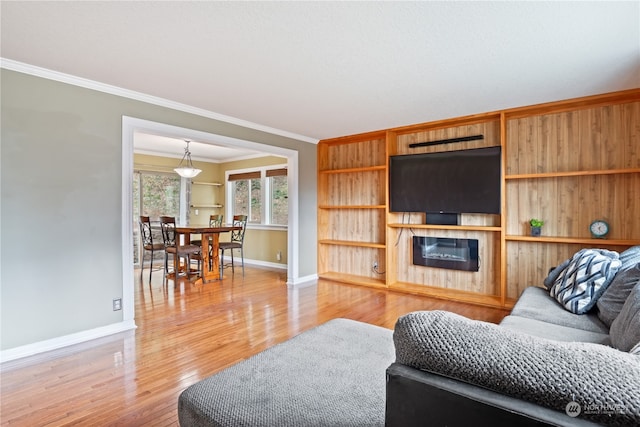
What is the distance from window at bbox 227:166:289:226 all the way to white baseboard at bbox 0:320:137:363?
3663 millimetres

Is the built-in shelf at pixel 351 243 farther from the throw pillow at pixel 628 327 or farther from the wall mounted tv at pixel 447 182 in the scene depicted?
the throw pillow at pixel 628 327

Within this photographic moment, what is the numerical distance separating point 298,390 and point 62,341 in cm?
265

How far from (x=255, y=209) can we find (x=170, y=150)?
2.11 metres

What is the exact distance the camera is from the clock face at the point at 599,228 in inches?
135

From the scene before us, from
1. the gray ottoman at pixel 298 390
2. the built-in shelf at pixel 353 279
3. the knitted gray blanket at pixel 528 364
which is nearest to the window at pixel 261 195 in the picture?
the built-in shelf at pixel 353 279

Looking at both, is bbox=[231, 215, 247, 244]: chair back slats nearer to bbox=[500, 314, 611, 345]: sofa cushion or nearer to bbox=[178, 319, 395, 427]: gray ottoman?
bbox=[178, 319, 395, 427]: gray ottoman

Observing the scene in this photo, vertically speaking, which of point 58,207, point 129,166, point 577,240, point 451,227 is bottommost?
point 577,240

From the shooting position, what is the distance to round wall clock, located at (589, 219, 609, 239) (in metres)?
3.42

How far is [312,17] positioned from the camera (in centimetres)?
198

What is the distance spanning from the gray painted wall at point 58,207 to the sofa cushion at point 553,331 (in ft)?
11.0

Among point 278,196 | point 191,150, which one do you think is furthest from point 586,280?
point 191,150

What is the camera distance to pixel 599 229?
135 inches

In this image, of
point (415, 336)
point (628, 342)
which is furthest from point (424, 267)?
point (415, 336)

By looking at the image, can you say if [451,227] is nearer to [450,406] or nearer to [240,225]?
[240,225]
